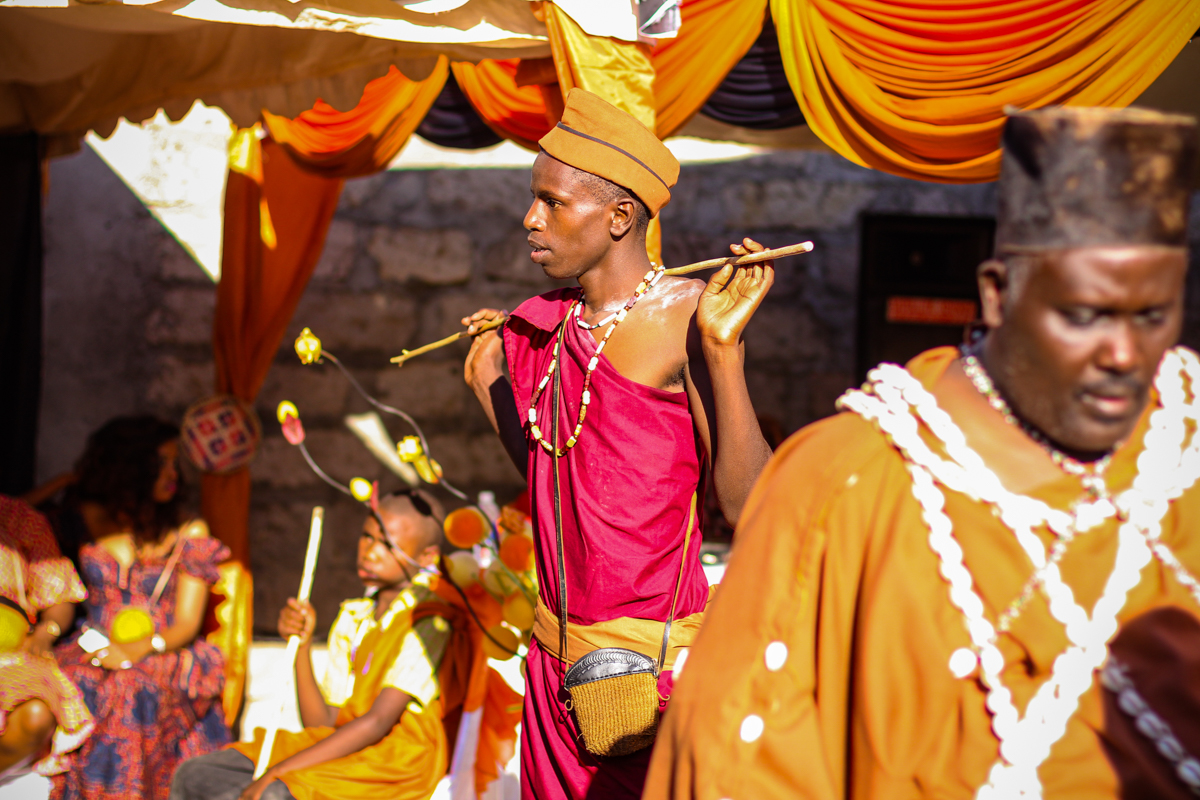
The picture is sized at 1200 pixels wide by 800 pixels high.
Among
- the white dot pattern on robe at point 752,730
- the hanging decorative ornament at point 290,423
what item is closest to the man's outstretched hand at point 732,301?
the white dot pattern on robe at point 752,730

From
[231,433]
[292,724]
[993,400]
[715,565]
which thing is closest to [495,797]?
[715,565]

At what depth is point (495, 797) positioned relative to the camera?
123 inches

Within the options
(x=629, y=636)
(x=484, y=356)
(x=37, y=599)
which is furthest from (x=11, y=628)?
(x=629, y=636)

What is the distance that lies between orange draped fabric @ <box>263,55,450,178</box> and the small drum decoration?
1191 mm

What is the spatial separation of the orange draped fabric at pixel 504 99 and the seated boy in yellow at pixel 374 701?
5.07ft

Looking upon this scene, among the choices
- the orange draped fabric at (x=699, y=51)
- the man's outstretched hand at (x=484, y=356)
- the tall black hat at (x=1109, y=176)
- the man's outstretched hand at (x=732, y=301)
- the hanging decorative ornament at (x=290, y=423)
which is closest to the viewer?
the tall black hat at (x=1109, y=176)

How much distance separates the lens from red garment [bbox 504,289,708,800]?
1.89 metres

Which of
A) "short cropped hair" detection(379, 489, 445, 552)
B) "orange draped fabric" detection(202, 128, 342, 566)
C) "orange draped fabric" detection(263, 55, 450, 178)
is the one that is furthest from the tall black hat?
"orange draped fabric" detection(202, 128, 342, 566)

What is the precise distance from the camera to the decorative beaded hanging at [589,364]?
6.43 feet

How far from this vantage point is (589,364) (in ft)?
6.45

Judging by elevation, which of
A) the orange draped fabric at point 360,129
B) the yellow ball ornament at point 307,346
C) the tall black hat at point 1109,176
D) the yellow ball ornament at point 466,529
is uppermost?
the orange draped fabric at point 360,129

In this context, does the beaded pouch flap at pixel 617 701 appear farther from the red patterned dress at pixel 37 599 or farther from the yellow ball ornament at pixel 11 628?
the yellow ball ornament at pixel 11 628

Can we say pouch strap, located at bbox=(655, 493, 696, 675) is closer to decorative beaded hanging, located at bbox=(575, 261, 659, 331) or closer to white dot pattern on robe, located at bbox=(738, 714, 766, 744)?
decorative beaded hanging, located at bbox=(575, 261, 659, 331)

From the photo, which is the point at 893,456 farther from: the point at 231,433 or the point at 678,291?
the point at 231,433
